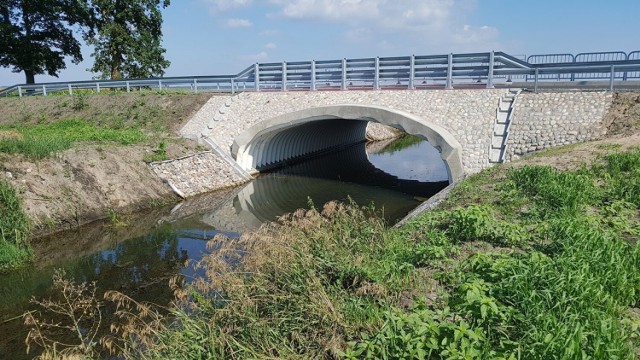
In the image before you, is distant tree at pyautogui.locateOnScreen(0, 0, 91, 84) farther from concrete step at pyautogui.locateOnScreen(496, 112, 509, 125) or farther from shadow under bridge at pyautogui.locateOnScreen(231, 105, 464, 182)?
concrete step at pyautogui.locateOnScreen(496, 112, 509, 125)

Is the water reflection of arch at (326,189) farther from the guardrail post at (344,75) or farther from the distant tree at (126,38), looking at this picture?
the distant tree at (126,38)

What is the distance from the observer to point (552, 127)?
15.0 meters

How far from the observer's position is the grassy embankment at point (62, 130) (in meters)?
11.8

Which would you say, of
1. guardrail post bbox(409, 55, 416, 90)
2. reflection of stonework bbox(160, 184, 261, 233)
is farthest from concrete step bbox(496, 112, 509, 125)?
reflection of stonework bbox(160, 184, 261, 233)

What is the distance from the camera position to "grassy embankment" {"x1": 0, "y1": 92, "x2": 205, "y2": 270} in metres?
11.8

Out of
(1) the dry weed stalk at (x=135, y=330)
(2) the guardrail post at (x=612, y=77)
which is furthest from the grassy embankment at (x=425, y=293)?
(2) the guardrail post at (x=612, y=77)

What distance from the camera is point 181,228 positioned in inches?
561

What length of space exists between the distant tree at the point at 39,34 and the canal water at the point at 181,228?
1008 inches

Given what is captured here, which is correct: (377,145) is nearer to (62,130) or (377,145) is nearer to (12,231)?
(62,130)

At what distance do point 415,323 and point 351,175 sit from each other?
1834 centimetres

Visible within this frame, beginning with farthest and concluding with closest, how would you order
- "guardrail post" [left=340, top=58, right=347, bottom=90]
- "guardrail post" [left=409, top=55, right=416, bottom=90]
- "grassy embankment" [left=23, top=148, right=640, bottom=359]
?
1. "guardrail post" [left=340, top=58, right=347, bottom=90]
2. "guardrail post" [left=409, top=55, right=416, bottom=90]
3. "grassy embankment" [left=23, top=148, right=640, bottom=359]

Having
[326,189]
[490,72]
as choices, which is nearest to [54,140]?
[326,189]

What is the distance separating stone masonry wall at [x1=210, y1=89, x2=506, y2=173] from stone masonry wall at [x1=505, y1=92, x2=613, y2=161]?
90 centimetres

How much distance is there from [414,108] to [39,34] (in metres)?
33.9
